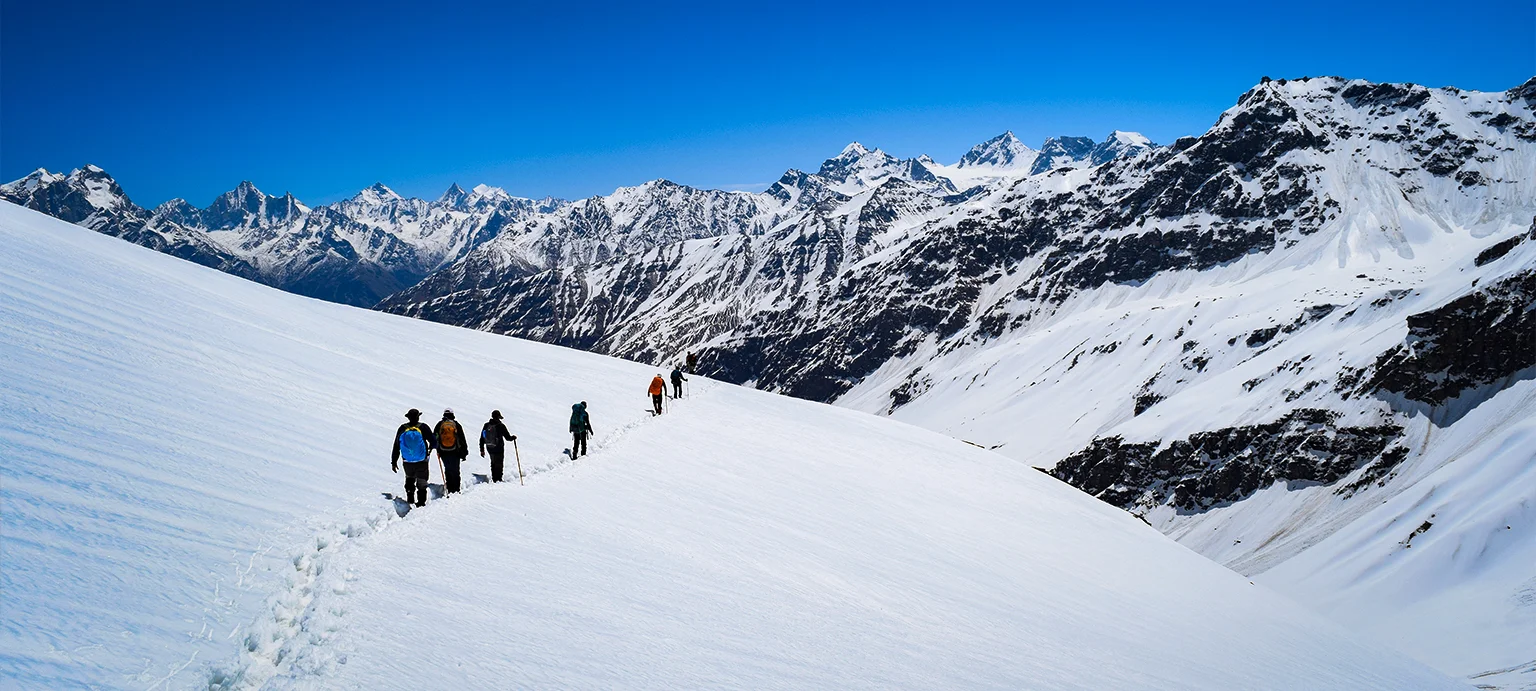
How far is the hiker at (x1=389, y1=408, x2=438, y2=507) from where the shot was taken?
530 inches

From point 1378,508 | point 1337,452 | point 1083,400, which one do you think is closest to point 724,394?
point 1378,508

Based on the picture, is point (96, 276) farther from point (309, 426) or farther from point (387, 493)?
point (387, 493)

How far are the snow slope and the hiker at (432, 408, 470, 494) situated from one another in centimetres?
78

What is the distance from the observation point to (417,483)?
44.9 ft

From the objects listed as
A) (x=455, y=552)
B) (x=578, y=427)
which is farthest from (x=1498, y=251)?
(x=455, y=552)

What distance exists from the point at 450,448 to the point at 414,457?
4.24ft

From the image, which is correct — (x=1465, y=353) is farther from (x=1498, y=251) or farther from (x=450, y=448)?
(x=450, y=448)

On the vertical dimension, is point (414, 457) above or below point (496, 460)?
above

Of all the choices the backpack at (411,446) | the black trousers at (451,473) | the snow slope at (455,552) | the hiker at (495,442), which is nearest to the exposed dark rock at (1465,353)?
the snow slope at (455,552)

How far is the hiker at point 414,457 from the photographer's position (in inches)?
530

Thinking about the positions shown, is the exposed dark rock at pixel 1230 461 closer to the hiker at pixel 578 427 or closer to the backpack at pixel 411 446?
the hiker at pixel 578 427

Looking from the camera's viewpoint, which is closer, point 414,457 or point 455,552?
point 455,552

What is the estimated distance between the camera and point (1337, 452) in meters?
122

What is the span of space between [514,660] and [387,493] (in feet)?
22.8
